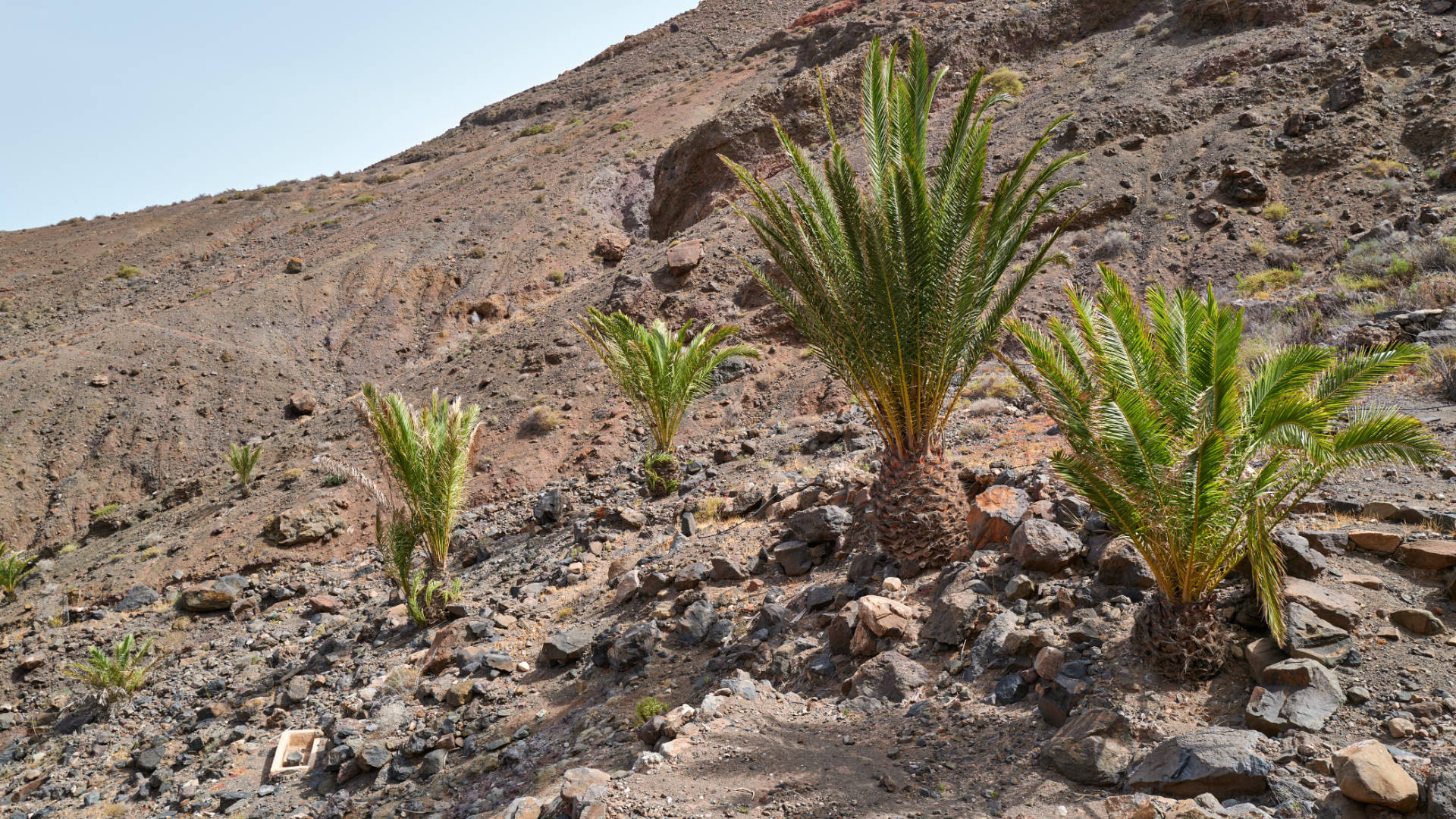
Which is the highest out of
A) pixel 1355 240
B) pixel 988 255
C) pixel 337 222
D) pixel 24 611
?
pixel 337 222

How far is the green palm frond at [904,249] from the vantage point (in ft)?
20.8

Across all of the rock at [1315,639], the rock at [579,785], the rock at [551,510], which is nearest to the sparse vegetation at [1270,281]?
the rock at [1315,639]

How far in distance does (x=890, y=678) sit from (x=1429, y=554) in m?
3.20

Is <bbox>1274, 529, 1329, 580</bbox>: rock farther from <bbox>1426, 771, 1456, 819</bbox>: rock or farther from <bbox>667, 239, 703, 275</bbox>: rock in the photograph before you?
<bbox>667, 239, 703, 275</bbox>: rock

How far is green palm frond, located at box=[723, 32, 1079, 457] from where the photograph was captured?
635 cm

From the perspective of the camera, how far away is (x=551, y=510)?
11914mm

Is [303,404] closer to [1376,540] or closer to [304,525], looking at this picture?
[304,525]

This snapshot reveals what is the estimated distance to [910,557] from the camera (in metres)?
6.76

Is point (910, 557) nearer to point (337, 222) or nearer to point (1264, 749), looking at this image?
point (1264, 749)

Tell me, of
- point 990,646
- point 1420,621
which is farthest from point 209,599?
point 1420,621

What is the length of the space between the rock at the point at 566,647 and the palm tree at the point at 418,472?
8.46 feet

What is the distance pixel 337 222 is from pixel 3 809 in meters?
28.9

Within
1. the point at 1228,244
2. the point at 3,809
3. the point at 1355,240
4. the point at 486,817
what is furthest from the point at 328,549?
the point at 1355,240

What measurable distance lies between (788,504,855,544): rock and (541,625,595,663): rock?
2.35 m
